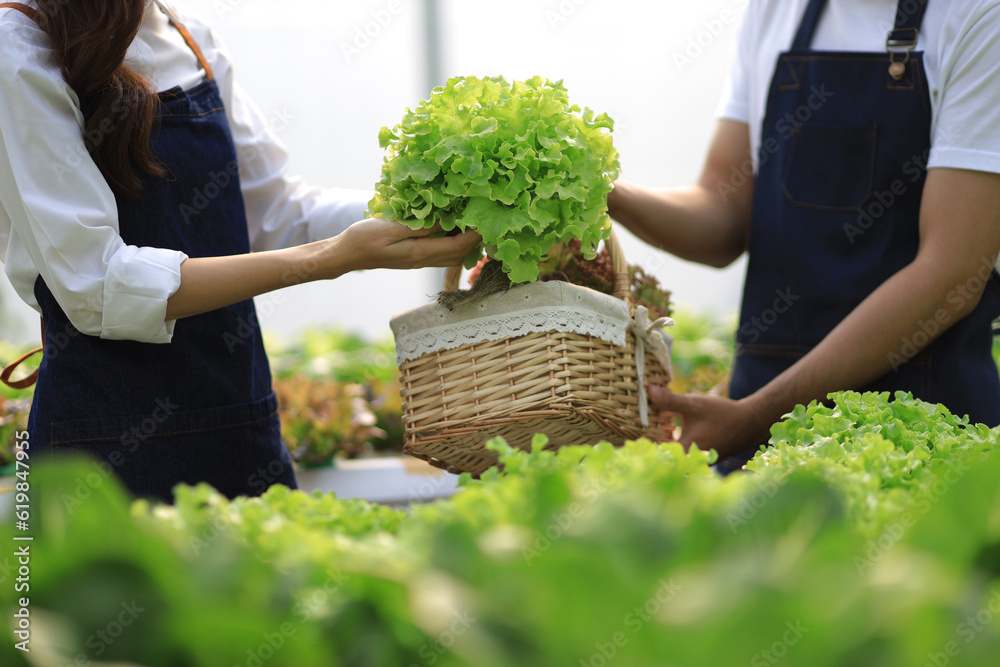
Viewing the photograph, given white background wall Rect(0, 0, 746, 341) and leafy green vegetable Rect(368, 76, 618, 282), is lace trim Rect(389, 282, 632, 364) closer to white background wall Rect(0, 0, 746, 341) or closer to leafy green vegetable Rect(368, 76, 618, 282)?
leafy green vegetable Rect(368, 76, 618, 282)

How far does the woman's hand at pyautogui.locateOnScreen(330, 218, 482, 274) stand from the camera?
1206 mm

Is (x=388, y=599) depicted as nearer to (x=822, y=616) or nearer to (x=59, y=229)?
(x=822, y=616)

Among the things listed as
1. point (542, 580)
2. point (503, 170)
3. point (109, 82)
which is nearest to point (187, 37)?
point (109, 82)

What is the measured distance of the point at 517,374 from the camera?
118 centimetres

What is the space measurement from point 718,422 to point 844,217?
54 cm

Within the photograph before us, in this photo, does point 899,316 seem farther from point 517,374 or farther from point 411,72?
point 411,72

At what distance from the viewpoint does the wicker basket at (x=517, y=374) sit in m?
1.18

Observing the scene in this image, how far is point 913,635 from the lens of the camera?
451 mm

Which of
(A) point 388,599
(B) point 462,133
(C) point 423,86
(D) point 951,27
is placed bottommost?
(C) point 423,86

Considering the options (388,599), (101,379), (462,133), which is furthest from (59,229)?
(388,599)

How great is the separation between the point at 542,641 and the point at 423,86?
12.5 ft

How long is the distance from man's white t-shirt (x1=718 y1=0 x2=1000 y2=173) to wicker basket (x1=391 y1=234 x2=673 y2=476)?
67cm

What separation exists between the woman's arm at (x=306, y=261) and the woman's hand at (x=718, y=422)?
53cm

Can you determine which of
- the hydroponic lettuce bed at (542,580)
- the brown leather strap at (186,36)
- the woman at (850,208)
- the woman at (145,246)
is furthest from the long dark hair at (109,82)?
the woman at (850,208)
